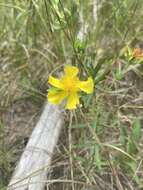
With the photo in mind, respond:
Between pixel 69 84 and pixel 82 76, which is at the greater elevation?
pixel 82 76

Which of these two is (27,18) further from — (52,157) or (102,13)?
(52,157)

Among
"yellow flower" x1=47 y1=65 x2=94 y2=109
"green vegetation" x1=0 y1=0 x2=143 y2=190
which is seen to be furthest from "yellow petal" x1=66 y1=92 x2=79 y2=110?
"green vegetation" x1=0 y1=0 x2=143 y2=190

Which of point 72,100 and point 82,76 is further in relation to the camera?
point 82,76

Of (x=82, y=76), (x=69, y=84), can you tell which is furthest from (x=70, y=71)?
(x=82, y=76)

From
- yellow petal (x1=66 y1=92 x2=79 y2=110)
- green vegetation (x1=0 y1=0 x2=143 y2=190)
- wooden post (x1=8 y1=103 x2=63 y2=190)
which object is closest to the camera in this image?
yellow petal (x1=66 y1=92 x2=79 y2=110)

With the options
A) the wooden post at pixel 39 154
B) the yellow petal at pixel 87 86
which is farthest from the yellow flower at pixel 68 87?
the wooden post at pixel 39 154

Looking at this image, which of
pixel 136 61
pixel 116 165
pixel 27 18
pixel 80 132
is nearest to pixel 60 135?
pixel 80 132

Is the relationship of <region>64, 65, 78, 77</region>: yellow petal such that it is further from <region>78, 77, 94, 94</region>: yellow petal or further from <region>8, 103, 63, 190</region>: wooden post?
<region>8, 103, 63, 190</region>: wooden post

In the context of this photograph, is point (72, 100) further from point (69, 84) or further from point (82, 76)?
point (82, 76)
